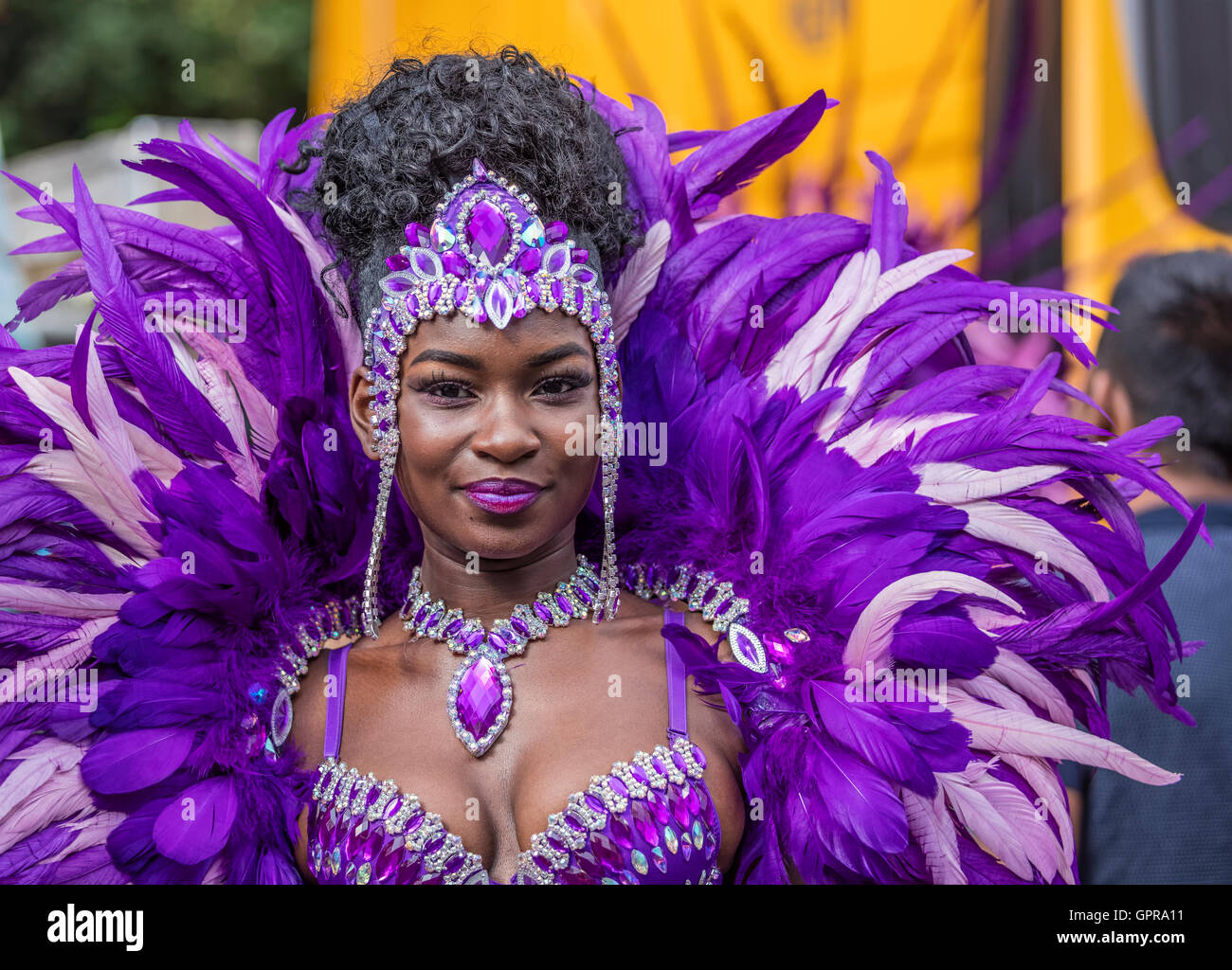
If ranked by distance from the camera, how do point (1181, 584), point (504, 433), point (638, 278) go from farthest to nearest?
point (1181, 584)
point (638, 278)
point (504, 433)

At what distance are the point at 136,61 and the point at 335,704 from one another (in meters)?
7.68

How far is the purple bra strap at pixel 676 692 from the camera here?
1718 mm

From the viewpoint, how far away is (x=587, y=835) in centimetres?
162

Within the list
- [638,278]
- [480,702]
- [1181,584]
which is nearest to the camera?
[480,702]

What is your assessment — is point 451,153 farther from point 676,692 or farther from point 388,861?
point 388,861

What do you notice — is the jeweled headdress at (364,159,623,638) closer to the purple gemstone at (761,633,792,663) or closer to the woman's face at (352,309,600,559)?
the woman's face at (352,309,600,559)

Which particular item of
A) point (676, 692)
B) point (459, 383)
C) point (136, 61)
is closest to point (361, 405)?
point (459, 383)

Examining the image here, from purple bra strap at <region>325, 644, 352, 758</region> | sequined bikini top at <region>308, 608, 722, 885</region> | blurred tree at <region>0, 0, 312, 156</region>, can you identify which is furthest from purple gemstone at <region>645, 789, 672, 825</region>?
blurred tree at <region>0, 0, 312, 156</region>

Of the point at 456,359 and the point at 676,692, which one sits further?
the point at 676,692

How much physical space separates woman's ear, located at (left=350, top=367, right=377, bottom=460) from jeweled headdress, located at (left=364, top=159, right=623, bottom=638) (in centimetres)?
5

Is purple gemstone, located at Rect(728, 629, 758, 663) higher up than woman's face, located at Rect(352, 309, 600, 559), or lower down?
lower down

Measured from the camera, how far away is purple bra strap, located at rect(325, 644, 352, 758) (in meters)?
1.79

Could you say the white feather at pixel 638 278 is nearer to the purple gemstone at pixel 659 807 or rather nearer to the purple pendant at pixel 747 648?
the purple pendant at pixel 747 648
